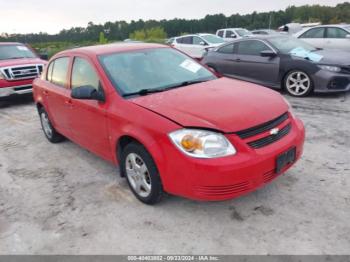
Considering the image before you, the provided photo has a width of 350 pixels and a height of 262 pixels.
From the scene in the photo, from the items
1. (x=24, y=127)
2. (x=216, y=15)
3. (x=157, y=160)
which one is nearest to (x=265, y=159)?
(x=157, y=160)

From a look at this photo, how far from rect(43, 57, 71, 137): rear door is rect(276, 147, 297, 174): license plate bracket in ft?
9.08

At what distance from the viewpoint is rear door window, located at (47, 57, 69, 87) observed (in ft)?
14.8

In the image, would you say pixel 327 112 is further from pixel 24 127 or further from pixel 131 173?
pixel 24 127

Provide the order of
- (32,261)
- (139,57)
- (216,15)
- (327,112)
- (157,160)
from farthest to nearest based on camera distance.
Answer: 1. (216,15)
2. (327,112)
3. (139,57)
4. (157,160)
5. (32,261)

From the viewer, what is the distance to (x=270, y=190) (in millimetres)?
3490

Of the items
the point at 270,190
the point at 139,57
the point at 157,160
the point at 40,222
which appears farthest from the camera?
the point at 139,57

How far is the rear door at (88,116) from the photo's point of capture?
365 centimetres

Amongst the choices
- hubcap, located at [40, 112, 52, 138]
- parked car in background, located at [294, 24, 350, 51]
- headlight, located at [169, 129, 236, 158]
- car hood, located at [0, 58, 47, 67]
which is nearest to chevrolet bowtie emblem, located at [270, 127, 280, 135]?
headlight, located at [169, 129, 236, 158]

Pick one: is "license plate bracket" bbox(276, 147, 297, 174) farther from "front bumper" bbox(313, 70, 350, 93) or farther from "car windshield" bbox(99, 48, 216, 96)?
"front bumper" bbox(313, 70, 350, 93)

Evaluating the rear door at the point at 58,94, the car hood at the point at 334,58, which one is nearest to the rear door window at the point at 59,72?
the rear door at the point at 58,94

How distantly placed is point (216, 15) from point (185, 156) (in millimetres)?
76391

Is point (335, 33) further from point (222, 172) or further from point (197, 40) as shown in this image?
point (222, 172)

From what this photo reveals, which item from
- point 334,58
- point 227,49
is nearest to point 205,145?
point 334,58

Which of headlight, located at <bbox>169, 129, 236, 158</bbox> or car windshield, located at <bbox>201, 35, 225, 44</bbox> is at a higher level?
car windshield, located at <bbox>201, 35, 225, 44</bbox>
